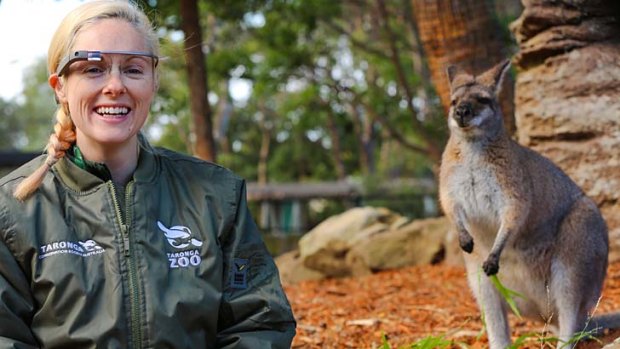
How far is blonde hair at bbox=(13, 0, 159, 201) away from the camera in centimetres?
264

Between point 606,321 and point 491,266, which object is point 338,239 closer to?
point 606,321

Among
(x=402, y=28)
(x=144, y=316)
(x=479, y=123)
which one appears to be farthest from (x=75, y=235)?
(x=402, y=28)

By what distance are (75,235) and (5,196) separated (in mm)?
244

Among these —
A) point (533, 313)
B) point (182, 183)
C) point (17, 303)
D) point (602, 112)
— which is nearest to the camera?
point (17, 303)

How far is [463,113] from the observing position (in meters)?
4.23

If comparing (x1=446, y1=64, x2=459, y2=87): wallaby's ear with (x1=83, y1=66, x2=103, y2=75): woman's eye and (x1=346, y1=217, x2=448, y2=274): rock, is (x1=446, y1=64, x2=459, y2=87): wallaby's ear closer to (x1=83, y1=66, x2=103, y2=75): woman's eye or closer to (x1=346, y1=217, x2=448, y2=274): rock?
(x1=83, y1=66, x2=103, y2=75): woman's eye

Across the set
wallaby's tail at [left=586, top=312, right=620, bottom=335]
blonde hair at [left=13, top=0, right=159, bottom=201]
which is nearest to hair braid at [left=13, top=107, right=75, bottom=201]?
blonde hair at [left=13, top=0, right=159, bottom=201]

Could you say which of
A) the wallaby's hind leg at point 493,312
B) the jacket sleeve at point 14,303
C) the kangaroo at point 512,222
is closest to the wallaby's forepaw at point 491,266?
the kangaroo at point 512,222

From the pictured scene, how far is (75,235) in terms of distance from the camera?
2523 millimetres

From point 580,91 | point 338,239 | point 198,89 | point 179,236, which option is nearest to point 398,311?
point 580,91

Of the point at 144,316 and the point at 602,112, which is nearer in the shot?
the point at 144,316

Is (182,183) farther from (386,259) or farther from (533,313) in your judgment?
(386,259)

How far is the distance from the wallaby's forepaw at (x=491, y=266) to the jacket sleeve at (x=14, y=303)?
2.26 m

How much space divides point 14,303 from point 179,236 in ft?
1.76
